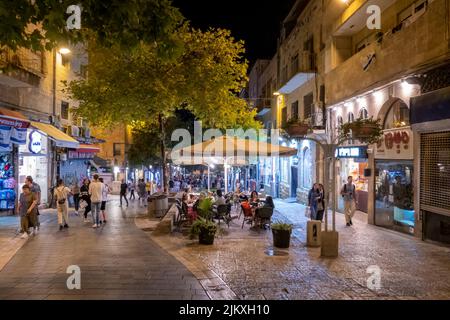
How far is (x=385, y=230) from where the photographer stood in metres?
13.9

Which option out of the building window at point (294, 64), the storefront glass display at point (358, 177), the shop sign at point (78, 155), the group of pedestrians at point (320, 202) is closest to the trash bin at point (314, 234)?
the group of pedestrians at point (320, 202)

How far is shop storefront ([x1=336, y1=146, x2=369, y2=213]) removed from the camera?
52.0 ft

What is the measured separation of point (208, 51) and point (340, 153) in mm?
6349

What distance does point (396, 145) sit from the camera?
13.6m

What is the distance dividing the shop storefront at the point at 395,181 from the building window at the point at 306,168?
8.44 meters

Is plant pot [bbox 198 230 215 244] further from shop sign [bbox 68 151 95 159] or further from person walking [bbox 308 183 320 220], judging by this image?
shop sign [bbox 68 151 95 159]

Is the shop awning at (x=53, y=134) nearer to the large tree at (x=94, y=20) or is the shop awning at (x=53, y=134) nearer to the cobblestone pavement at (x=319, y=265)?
the cobblestone pavement at (x=319, y=265)

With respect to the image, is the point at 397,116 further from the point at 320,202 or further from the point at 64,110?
the point at 64,110

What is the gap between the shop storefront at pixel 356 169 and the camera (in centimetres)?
1584

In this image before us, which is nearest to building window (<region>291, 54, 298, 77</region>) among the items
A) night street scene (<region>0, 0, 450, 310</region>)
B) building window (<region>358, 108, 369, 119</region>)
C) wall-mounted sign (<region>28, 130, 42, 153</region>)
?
night street scene (<region>0, 0, 450, 310</region>)

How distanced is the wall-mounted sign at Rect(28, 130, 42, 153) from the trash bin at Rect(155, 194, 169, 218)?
20.2ft

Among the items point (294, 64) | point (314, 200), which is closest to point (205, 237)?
point (314, 200)

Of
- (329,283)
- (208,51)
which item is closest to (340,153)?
(208,51)

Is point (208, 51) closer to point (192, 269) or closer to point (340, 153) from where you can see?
point (340, 153)
